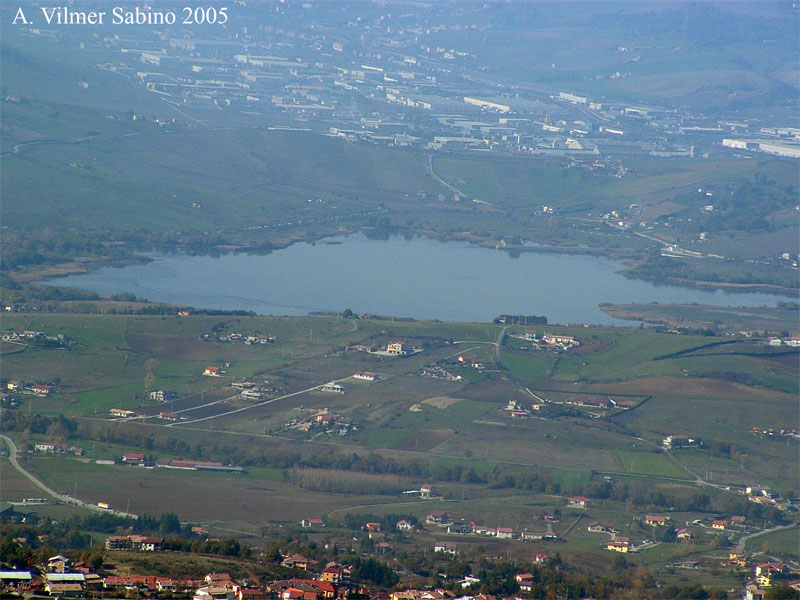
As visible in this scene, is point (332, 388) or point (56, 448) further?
point (332, 388)

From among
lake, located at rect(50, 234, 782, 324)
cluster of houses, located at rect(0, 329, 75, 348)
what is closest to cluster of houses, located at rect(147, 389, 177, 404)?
Result: cluster of houses, located at rect(0, 329, 75, 348)

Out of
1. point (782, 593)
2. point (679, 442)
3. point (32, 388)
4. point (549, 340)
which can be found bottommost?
point (782, 593)

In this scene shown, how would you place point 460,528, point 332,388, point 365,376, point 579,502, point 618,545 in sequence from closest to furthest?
point 618,545, point 460,528, point 579,502, point 332,388, point 365,376

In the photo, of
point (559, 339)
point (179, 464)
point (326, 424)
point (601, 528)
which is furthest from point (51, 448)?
point (559, 339)

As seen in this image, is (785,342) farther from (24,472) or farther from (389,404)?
(24,472)

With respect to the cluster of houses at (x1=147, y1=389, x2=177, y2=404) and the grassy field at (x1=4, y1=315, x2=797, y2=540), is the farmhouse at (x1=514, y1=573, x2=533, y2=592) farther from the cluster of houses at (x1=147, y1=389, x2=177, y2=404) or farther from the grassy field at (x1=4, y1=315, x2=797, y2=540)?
the cluster of houses at (x1=147, y1=389, x2=177, y2=404)

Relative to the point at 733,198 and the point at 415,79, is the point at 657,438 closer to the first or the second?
the point at 733,198
